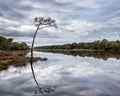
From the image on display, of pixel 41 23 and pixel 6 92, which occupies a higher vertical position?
pixel 41 23

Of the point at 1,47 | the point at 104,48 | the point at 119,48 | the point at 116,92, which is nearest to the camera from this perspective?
the point at 116,92

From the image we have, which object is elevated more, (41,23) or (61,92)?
(41,23)

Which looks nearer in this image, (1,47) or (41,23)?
(41,23)

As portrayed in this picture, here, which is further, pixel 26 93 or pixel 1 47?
pixel 1 47

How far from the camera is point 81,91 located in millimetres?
13188

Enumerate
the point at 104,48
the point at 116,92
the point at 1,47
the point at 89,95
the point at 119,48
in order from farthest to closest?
1. the point at 104,48
2. the point at 119,48
3. the point at 1,47
4. the point at 116,92
5. the point at 89,95

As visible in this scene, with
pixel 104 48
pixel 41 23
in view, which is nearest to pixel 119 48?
pixel 104 48

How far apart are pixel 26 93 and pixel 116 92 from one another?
5478mm

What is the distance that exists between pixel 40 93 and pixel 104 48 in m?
180

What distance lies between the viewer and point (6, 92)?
1286 cm

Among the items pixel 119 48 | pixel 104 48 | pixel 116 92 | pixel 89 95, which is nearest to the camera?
pixel 89 95

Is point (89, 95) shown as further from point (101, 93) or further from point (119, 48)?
point (119, 48)

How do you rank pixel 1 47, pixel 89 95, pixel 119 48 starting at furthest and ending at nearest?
1. pixel 119 48
2. pixel 1 47
3. pixel 89 95

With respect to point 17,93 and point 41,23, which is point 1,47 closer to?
point 41,23
